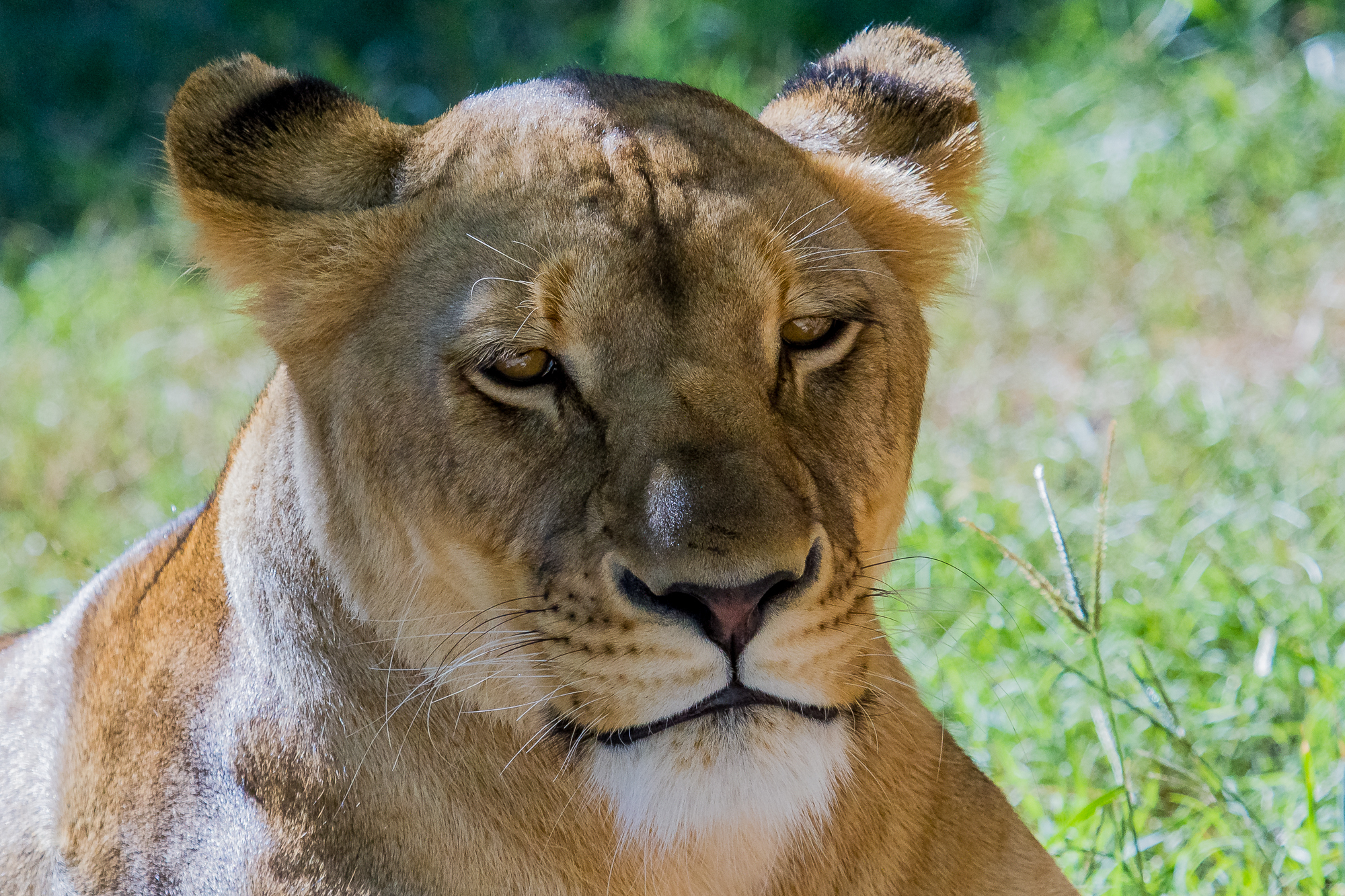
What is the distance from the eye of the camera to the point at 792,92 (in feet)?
8.32

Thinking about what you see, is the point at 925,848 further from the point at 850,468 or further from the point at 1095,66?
the point at 1095,66

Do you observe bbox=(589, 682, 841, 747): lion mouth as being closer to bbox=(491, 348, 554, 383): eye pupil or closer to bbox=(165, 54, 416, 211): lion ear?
bbox=(491, 348, 554, 383): eye pupil

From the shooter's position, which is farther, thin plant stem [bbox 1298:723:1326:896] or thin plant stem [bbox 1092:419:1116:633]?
thin plant stem [bbox 1298:723:1326:896]

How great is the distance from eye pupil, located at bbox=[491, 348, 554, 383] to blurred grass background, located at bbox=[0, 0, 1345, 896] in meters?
0.58

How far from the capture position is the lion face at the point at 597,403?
1.75 meters

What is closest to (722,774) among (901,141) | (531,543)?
(531,543)

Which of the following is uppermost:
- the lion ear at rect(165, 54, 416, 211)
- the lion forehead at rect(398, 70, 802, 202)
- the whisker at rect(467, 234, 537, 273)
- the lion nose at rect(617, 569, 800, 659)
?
the lion forehead at rect(398, 70, 802, 202)

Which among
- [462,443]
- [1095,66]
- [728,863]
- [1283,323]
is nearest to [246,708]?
[462,443]

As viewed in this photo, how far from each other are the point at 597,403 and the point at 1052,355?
10.9 feet

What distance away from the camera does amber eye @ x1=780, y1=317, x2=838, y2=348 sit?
1976 millimetres

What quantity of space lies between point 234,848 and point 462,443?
23.9 inches

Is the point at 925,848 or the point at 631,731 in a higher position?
the point at 631,731

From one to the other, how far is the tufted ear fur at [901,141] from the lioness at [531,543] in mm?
71

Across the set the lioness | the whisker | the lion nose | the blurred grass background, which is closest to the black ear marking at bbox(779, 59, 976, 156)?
the lioness
